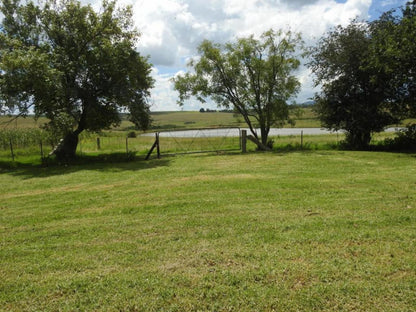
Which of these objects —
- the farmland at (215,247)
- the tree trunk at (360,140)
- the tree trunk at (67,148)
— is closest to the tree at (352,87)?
the tree trunk at (360,140)

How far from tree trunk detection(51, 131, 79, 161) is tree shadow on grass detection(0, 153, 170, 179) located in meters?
0.43

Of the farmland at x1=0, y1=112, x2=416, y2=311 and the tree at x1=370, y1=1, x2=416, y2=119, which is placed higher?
the tree at x1=370, y1=1, x2=416, y2=119

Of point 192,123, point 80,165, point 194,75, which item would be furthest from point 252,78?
point 192,123

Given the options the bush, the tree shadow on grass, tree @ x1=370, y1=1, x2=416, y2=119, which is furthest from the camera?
the bush

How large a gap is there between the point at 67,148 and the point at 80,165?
6.86ft

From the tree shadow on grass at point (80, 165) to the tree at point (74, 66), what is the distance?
1074mm

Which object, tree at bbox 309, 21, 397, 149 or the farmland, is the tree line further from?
the farmland

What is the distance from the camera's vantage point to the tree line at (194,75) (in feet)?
50.0

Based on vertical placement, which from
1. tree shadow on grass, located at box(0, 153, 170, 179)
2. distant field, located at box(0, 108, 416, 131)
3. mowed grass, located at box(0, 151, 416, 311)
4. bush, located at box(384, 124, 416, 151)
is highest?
distant field, located at box(0, 108, 416, 131)

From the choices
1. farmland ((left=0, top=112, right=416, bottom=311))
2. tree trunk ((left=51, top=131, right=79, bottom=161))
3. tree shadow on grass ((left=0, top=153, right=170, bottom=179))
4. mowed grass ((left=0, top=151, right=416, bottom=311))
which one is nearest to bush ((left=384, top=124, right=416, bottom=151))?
farmland ((left=0, top=112, right=416, bottom=311))

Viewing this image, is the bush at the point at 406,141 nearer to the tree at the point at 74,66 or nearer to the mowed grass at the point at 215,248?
the mowed grass at the point at 215,248

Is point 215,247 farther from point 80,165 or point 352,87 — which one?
point 352,87

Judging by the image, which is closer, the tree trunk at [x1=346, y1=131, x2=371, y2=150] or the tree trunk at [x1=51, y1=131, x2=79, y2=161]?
the tree trunk at [x1=51, y1=131, x2=79, y2=161]

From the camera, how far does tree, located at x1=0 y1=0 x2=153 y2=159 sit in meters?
15.0
